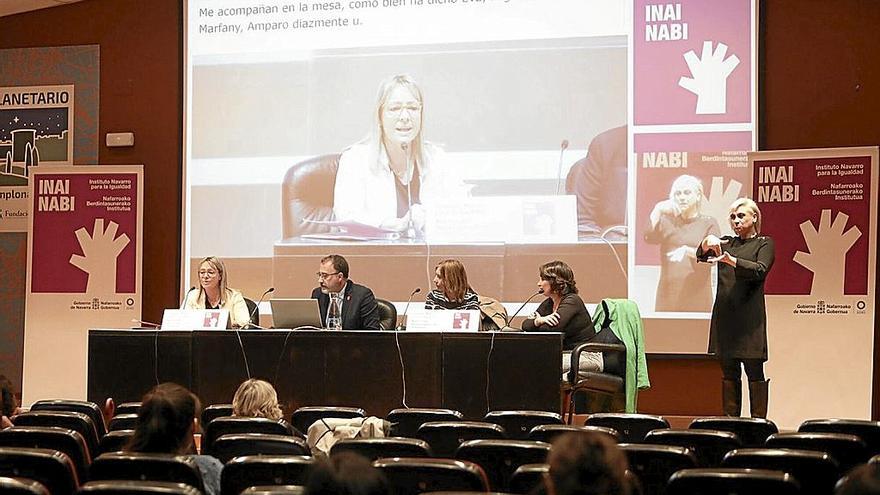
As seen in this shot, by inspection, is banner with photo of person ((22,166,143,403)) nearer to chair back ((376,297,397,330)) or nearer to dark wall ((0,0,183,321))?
dark wall ((0,0,183,321))

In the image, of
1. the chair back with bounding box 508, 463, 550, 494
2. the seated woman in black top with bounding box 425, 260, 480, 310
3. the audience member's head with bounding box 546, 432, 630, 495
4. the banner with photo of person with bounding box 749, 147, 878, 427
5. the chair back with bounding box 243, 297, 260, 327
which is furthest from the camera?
the banner with photo of person with bounding box 749, 147, 878, 427

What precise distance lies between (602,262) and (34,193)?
15.6 ft

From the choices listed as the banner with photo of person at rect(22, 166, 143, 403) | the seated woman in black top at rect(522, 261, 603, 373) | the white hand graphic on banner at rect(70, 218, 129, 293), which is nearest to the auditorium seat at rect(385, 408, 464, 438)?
the seated woman in black top at rect(522, 261, 603, 373)

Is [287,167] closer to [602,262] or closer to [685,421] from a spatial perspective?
[602,262]

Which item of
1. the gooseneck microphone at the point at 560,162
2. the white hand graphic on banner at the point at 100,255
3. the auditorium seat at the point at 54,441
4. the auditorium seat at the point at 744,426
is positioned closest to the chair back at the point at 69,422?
the auditorium seat at the point at 54,441

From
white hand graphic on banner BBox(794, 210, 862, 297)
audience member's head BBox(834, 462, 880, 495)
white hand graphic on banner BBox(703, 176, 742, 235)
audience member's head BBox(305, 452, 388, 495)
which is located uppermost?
white hand graphic on banner BBox(703, 176, 742, 235)

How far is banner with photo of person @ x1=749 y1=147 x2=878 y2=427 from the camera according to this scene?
7.05m

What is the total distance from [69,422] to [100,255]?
4.76m

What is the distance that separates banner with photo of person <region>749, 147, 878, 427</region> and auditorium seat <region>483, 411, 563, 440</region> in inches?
127

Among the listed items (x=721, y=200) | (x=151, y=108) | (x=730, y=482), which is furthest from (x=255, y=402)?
(x=151, y=108)

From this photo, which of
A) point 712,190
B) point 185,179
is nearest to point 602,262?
point 712,190

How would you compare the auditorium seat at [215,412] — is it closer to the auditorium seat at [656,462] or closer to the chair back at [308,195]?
the auditorium seat at [656,462]

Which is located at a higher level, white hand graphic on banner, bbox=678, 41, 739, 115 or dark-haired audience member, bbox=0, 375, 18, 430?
white hand graphic on banner, bbox=678, 41, 739, 115

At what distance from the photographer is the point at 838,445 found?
11.7ft
